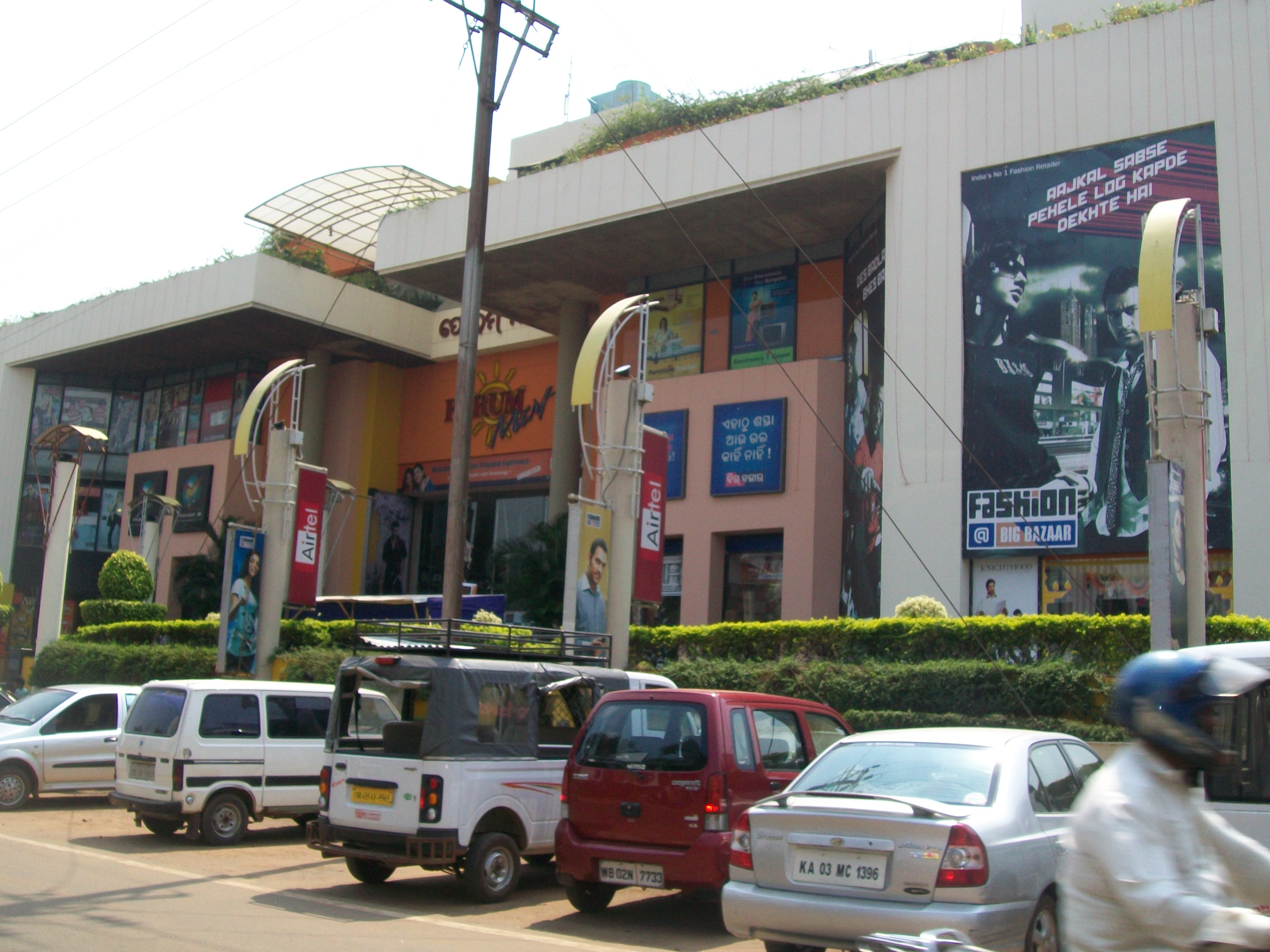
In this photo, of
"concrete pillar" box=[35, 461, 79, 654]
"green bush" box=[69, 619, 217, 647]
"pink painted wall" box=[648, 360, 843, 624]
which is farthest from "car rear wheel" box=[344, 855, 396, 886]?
"concrete pillar" box=[35, 461, 79, 654]

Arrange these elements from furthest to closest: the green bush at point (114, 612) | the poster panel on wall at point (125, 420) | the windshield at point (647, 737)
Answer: the poster panel on wall at point (125, 420)
the green bush at point (114, 612)
the windshield at point (647, 737)

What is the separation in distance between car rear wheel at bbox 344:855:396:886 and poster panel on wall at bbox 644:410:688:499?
17.3 m

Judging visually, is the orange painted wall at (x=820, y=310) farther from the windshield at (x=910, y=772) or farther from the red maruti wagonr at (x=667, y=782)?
the windshield at (x=910, y=772)

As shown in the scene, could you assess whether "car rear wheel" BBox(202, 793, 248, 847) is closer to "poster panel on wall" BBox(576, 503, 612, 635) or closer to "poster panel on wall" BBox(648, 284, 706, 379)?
"poster panel on wall" BBox(576, 503, 612, 635)

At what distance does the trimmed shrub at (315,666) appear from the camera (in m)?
19.5

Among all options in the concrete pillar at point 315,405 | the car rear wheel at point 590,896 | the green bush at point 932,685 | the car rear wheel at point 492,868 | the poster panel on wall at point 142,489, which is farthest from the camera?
the poster panel on wall at point 142,489

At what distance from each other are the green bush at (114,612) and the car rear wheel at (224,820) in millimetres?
18343

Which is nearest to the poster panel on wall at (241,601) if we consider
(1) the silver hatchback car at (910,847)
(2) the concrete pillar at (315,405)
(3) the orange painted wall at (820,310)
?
(3) the orange painted wall at (820,310)

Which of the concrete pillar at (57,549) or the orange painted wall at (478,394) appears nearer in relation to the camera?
the concrete pillar at (57,549)

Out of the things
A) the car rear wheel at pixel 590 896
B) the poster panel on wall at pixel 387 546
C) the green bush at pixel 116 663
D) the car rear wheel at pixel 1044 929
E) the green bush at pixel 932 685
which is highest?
the poster panel on wall at pixel 387 546

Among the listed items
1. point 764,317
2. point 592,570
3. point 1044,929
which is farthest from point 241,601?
point 1044,929

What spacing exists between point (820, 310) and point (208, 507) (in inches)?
888

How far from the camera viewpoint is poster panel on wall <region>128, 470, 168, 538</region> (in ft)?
136

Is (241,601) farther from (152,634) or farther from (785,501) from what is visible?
(785,501)
